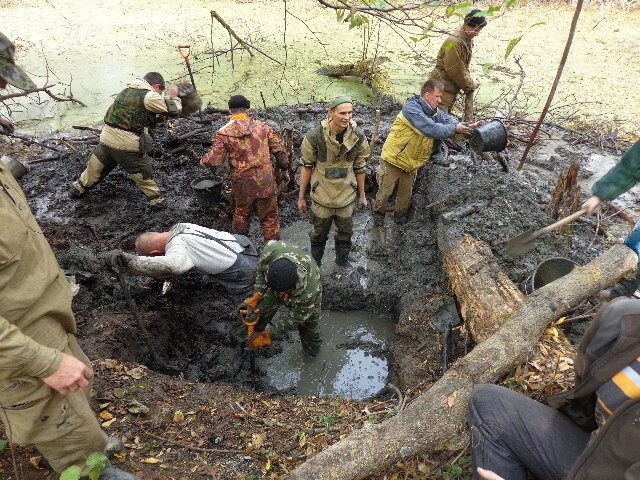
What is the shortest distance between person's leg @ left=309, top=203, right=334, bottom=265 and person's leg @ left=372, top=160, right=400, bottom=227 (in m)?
0.75

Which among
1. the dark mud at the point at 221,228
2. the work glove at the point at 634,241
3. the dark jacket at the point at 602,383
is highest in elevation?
the dark jacket at the point at 602,383

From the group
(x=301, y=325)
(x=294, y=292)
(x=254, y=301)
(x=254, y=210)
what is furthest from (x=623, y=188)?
(x=254, y=210)

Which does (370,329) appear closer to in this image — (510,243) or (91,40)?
(510,243)

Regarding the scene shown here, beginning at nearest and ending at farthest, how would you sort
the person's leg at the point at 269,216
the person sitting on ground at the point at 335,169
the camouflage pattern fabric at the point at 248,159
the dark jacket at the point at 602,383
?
1. the dark jacket at the point at 602,383
2. the person sitting on ground at the point at 335,169
3. the camouflage pattern fabric at the point at 248,159
4. the person's leg at the point at 269,216

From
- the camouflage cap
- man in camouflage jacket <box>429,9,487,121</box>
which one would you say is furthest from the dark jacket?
man in camouflage jacket <box>429,9,487,121</box>

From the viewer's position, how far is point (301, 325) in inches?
142

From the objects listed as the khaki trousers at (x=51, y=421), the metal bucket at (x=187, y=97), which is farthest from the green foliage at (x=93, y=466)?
the metal bucket at (x=187, y=97)

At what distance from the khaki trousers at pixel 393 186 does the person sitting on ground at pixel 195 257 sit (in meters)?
1.76

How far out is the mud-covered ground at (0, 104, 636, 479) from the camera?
2543 millimetres

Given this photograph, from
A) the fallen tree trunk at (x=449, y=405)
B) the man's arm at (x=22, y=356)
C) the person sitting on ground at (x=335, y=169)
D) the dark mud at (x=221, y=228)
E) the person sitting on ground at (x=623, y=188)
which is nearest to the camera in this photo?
the man's arm at (x=22, y=356)

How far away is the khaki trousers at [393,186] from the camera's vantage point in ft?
15.7

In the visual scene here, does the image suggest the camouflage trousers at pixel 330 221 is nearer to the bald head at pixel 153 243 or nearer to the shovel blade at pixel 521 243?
the bald head at pixel 153 243

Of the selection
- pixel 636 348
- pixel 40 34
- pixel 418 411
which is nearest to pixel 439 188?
pixel 418 411

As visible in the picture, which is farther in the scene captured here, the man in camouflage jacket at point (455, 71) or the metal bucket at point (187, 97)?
the metal bucket at point (187, 97)
